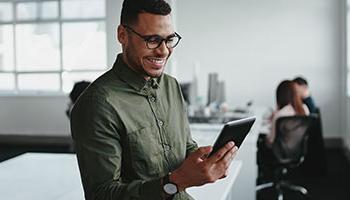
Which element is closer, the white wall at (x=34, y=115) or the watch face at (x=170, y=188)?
the watch face at (x=170, y=188)

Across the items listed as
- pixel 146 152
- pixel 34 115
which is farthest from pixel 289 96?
pixel 34 115

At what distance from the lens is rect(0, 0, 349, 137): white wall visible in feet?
23.8

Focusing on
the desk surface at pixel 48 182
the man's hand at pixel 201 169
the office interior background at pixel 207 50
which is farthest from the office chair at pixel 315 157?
the man's hand at pixel 201 169

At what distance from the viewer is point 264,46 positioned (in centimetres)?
745

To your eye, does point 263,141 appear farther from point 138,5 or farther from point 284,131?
point 138,5

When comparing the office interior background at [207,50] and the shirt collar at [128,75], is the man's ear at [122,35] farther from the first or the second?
the office interior background at [207,50]

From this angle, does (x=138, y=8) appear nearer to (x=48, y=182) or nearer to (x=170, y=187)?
(x=170, y=187)

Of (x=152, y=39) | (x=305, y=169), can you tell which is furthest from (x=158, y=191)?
(x=305, y=169)

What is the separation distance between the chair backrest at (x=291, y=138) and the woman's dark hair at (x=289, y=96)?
0.70 feet

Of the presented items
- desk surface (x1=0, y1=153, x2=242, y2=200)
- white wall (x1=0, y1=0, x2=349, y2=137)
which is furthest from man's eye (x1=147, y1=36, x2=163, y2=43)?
white wall (x1=0, y1=0, x2=349, y2=137)

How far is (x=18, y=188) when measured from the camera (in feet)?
7.14

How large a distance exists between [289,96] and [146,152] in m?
3.36

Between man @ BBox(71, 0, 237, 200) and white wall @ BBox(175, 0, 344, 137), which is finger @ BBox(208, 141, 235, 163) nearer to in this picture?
man @ BBox(71, 0, 237, 200)

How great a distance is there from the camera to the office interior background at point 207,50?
286 inches
